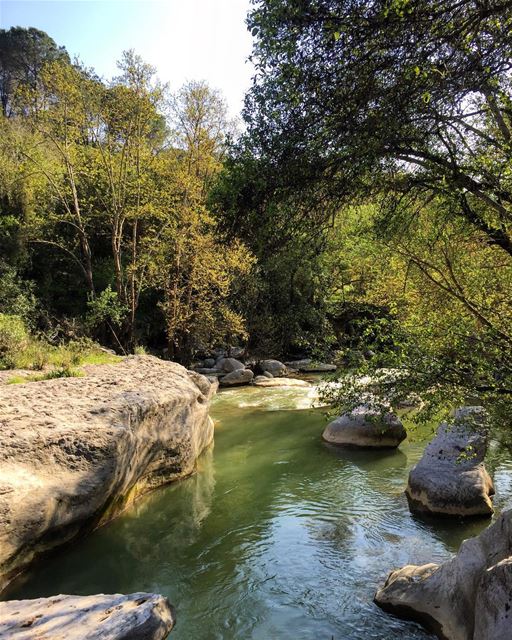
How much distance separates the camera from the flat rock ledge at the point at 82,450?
5.78 m

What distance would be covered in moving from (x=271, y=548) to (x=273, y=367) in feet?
53.2

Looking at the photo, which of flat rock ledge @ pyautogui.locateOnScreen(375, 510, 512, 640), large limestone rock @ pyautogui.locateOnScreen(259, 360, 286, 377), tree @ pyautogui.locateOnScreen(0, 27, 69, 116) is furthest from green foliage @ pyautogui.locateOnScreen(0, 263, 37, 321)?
tree @ pyautogui.locateOnScreen(0, 27, 69, 116)

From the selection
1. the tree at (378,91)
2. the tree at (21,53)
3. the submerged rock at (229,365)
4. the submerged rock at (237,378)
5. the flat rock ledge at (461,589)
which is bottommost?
the flat rock ledge at (461,589)

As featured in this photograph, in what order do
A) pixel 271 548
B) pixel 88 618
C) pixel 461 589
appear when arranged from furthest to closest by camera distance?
pixel 271 548 → pixel 461 589 → pixel 88 618

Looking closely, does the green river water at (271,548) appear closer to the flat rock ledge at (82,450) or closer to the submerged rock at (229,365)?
the flat rock ledge at (82,450)

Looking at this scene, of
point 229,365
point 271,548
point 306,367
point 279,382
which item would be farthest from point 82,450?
point 306,367

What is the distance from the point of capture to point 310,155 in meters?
5.42

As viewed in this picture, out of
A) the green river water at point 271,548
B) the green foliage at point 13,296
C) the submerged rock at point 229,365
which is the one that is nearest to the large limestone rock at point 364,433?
the green river water at point 271,548

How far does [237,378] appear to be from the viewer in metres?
20.6

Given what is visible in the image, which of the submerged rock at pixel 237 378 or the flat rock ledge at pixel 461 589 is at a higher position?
the submerged rock at pixel 237 378

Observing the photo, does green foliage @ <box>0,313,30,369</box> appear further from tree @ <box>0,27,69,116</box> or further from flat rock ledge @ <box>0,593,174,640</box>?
tree @ <box>0,27,69,116</box>

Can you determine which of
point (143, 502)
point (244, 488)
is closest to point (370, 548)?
point (244, 488)

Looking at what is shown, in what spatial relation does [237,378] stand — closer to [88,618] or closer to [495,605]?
[88,618]

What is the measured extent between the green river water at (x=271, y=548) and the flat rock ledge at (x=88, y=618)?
557mm
